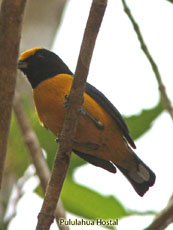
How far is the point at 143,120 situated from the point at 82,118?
0.68m

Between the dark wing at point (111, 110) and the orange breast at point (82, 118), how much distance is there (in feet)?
0.13

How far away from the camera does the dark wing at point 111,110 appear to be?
3.75 meters

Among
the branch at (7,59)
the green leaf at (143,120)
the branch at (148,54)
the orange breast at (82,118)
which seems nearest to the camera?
the branch at (7,59)

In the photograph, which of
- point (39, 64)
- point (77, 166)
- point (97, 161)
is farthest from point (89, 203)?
point (39, 64)

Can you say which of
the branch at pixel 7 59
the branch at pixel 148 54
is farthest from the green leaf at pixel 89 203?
the branch at pixel 7 59

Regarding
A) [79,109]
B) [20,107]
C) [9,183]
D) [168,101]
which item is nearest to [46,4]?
[20,107]

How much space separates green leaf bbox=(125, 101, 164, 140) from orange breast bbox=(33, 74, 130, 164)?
26cm

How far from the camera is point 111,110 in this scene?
12.4 feet

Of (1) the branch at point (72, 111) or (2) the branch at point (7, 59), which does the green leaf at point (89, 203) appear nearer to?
(1) the branch at point (72, 111)

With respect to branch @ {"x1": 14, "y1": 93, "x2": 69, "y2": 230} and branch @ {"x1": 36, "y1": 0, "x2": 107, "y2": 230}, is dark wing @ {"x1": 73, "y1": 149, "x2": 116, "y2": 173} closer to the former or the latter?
branch @ {"x1": 14, "y1": 93, "x2": 69, "y2": 230}

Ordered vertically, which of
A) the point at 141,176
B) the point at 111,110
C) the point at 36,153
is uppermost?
the point at 111,110

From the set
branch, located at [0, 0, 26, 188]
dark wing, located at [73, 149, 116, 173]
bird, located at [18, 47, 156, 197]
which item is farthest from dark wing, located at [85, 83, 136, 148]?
branch, located at [0, 0, 26, 188]

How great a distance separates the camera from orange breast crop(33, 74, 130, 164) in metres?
3.68

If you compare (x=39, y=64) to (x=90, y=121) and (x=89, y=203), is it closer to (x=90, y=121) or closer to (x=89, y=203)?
(x=90, y=121)
